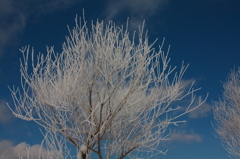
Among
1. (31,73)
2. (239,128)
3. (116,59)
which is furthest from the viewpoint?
(239,128)

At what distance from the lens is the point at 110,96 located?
4.31 meters

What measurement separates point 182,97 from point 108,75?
63.3 inches

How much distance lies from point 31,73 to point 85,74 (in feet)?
3.55

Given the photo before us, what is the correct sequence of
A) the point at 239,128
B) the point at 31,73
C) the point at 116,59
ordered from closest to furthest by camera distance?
1. the point at 116,59
2. the point at 31,73
3. the point at 239,128

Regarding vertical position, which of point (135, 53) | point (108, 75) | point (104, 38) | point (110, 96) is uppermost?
point (104, 38)

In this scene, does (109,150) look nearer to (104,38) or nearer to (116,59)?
(116,59)

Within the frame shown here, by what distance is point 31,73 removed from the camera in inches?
182

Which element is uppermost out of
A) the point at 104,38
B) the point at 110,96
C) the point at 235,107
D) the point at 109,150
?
the point at 235,107

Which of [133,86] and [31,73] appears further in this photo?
[31,73]

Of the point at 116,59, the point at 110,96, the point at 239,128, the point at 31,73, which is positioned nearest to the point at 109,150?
the point at 110,96

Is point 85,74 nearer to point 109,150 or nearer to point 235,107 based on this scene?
point 109,150

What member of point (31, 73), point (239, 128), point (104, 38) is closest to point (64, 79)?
point (31, 73)

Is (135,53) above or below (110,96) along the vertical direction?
above

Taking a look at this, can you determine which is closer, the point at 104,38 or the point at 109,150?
the point at 104,38
